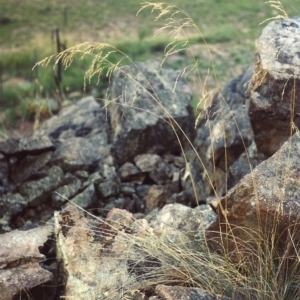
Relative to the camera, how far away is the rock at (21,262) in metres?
2.68

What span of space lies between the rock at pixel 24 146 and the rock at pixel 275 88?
1.80 m

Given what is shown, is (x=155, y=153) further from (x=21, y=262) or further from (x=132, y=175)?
(x=21, y=262)

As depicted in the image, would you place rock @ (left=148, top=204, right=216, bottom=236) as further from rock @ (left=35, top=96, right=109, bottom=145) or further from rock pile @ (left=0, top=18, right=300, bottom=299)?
rock @ (left=35, top=96, right=109, bottom=145)

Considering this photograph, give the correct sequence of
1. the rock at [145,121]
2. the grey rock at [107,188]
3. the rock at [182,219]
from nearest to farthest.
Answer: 1. the rock at [182,219]
2. the grey rock at [107,188]
3. the rock at [145,121]

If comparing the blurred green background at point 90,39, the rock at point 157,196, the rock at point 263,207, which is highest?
the rock at point 263,207

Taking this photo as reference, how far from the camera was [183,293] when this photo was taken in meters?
2.37

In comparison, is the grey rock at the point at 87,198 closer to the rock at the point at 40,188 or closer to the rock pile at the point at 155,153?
the rock pile at the point at 155,153

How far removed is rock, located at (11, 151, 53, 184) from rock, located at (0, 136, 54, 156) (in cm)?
5

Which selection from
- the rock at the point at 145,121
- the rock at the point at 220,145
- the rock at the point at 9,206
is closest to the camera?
the rock at the point at 220,145

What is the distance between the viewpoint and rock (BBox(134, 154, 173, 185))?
4.65m

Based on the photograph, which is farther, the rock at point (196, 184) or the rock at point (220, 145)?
the rock at point (196, 184)

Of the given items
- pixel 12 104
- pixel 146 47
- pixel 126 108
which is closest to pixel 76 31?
pixel 146 47

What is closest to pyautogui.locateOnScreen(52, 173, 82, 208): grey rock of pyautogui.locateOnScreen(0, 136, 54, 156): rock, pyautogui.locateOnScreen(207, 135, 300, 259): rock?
pyautogui.locateOnScreen(0, 136, 54, 156): rock

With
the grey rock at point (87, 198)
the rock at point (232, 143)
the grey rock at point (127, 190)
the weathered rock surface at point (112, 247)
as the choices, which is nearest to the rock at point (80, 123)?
the grey rock at point (127, 190)
